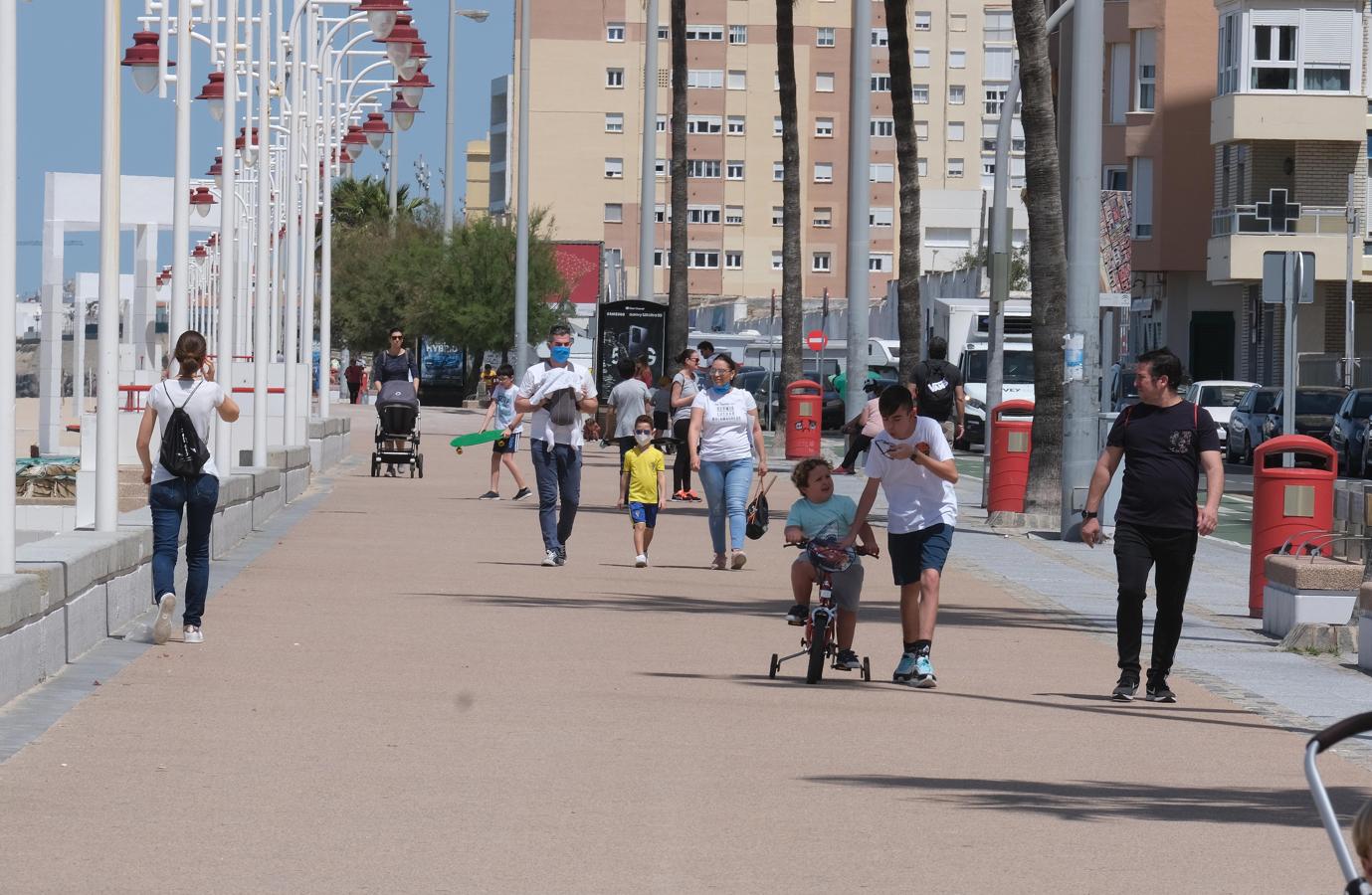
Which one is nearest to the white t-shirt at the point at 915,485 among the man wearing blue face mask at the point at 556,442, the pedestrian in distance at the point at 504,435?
the man wearing blue face mask at the point at 556,442

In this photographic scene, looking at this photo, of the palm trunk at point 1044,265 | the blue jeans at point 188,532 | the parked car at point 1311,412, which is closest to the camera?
the blue jeans at point 188,532

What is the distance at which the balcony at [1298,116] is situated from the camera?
197ft

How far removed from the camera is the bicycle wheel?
12.8m

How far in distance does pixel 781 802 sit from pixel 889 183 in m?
119

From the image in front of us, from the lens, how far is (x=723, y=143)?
413 ft

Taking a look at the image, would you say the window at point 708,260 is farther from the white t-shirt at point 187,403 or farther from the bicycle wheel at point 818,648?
the bicycle wheel at point 818,648

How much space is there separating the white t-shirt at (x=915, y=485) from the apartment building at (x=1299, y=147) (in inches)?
1879

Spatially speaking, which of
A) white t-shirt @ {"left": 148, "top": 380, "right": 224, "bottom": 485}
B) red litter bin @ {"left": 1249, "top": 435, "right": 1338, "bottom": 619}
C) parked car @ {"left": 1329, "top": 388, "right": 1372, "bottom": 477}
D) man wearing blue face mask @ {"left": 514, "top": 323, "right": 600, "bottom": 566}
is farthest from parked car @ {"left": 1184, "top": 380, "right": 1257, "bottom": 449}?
white t-shirt @ {"left": 148, "top": 380, "right": 224, "bottom": 485}

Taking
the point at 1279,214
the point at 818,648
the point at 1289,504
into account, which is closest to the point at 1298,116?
the point at 1279,214

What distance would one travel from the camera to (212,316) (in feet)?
214

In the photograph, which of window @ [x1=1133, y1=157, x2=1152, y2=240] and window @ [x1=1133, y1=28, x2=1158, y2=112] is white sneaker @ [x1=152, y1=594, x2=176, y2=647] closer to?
window @ [x1=1133, y1=157, x2=1152, y2=240]

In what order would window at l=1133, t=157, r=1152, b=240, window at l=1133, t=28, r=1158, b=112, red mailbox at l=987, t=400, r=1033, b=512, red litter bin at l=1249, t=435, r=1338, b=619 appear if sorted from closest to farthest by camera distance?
red litter bin at l=1249, t=435, r=1338, b=619
red mailbox at l=987, t=400, r=1033, b=512
window at l=1133, t=157, r=1152, b=240
window at l=1133, t=28, r=1158, b=112

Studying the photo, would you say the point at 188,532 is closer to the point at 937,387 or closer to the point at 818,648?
the point at 818,648

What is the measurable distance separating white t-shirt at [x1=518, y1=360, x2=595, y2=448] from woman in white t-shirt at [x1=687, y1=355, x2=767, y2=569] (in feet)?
2.94
